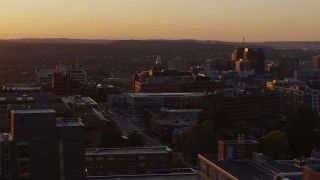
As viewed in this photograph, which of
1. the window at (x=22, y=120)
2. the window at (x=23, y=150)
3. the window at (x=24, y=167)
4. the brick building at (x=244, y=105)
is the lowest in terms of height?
the brick building at (x=244, y=105)

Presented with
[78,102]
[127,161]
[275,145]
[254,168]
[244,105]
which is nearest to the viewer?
[254,168]

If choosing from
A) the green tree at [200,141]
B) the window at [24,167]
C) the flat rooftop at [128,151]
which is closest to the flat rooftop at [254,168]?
the flat rooftop at [128,151]

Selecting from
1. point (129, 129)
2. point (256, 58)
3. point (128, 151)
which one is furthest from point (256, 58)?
point (128, 151)

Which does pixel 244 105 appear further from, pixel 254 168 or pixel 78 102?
pixel 254 168

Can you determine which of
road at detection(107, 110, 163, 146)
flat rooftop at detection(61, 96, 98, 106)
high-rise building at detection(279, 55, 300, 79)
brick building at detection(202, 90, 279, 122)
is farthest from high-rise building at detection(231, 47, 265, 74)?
flat rooftop at detection(61, 96, 98, 106)

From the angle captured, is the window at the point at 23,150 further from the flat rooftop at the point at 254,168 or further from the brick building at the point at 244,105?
the brick building at the point at 244,105

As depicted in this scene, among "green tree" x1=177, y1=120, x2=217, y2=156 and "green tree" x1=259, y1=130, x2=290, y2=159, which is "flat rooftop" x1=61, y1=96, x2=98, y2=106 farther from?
"green tree" x1=259, y1=130, x2=290, y2=159

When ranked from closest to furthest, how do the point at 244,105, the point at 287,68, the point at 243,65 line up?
1. the point at 244,105
2. the point at 243,65
3. the point at 287,68

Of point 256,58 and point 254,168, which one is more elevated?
point 256,58
